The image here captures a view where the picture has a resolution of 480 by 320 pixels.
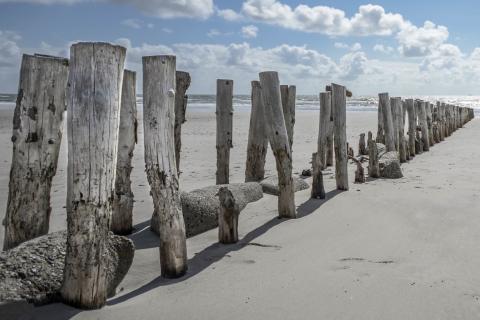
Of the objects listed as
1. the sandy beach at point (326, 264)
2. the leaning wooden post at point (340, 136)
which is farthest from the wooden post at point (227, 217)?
the leaning wooden post at point (340, 136)

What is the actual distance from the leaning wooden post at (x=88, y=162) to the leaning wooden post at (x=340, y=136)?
16.0 feet

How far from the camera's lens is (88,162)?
10.6ft

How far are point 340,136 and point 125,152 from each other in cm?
382

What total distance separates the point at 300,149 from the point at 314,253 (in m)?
9.46

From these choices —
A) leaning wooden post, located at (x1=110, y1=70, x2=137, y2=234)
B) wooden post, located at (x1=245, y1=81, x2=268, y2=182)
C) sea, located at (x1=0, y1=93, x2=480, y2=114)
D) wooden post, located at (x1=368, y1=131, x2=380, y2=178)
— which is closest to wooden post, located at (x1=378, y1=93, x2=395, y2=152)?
wooden post, located at (x1=368, y1=131, x2=380, y2=178)

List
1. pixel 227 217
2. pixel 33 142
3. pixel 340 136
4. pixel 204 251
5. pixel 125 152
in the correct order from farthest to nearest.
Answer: pixel 340 136, pixel 125 152, pixel 227 217, pixel 204 251, pixel 33 142

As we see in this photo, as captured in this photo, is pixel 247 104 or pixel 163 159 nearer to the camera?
pixel 163 159

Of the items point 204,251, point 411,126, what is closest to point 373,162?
point 411,126

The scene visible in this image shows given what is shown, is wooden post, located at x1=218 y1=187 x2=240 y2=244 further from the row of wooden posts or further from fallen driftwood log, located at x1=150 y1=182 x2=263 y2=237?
fallen driftwood log, located at x1=150 y1=182 x2=263 y2=237

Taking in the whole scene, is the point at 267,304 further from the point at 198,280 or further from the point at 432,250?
the point at 432,250

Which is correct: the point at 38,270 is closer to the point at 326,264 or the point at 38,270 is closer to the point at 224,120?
the point at 326,264

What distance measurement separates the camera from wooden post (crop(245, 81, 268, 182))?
24.0 ft

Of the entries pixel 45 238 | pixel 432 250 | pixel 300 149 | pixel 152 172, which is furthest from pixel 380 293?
pixel 300 149

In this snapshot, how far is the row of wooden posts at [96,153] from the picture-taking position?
3221 mm
